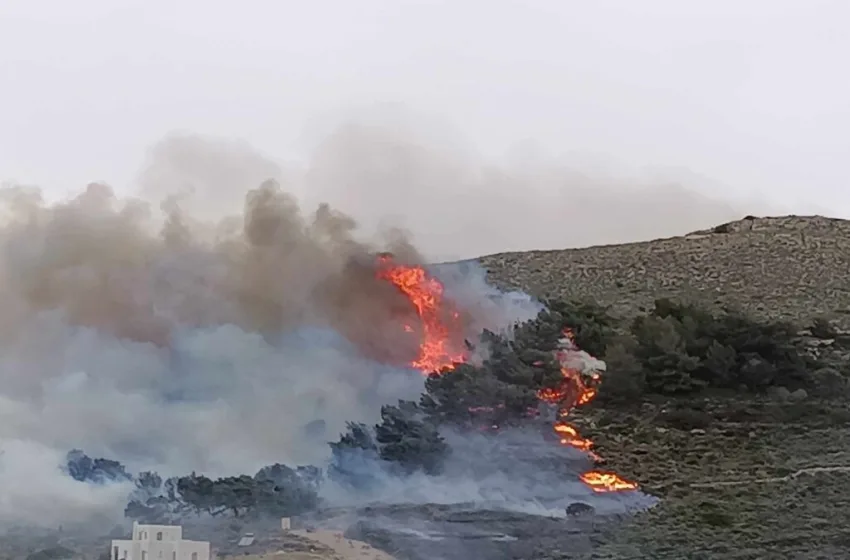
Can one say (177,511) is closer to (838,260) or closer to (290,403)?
(290,403)

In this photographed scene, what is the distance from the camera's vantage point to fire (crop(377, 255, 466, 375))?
1023 cm

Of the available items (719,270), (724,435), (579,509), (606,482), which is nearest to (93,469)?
(579,509)

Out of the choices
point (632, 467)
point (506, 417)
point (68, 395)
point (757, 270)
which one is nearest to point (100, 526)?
point (68, 395)

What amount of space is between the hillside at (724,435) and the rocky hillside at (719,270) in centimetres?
1

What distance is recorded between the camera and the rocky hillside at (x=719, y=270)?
34.6 ft

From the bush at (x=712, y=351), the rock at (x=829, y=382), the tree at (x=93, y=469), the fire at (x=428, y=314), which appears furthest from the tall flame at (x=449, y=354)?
the tree at (x=93, y=469)

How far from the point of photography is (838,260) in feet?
35.9

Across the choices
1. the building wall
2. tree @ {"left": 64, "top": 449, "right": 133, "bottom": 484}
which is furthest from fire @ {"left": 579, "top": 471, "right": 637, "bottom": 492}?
tree @ {"left": 64, "top": 449, "right": 133, "bottom": 484}

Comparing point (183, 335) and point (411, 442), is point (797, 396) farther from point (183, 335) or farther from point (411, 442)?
point (183, 335)

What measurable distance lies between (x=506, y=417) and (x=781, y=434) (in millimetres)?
2708

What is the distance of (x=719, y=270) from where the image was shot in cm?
1077

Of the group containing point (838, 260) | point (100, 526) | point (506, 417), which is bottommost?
point (100, 526)

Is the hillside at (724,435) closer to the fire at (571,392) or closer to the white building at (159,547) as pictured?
the fire at (571,392)

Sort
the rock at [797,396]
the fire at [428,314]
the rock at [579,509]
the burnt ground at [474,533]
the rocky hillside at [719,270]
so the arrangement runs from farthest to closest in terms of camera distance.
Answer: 1. the rocky hillside at [719,270]
2. the fire at [428,314]
3. the rock at [797,396]
4. the rock at [579,509]
5. the burnt ground at [474,533]
